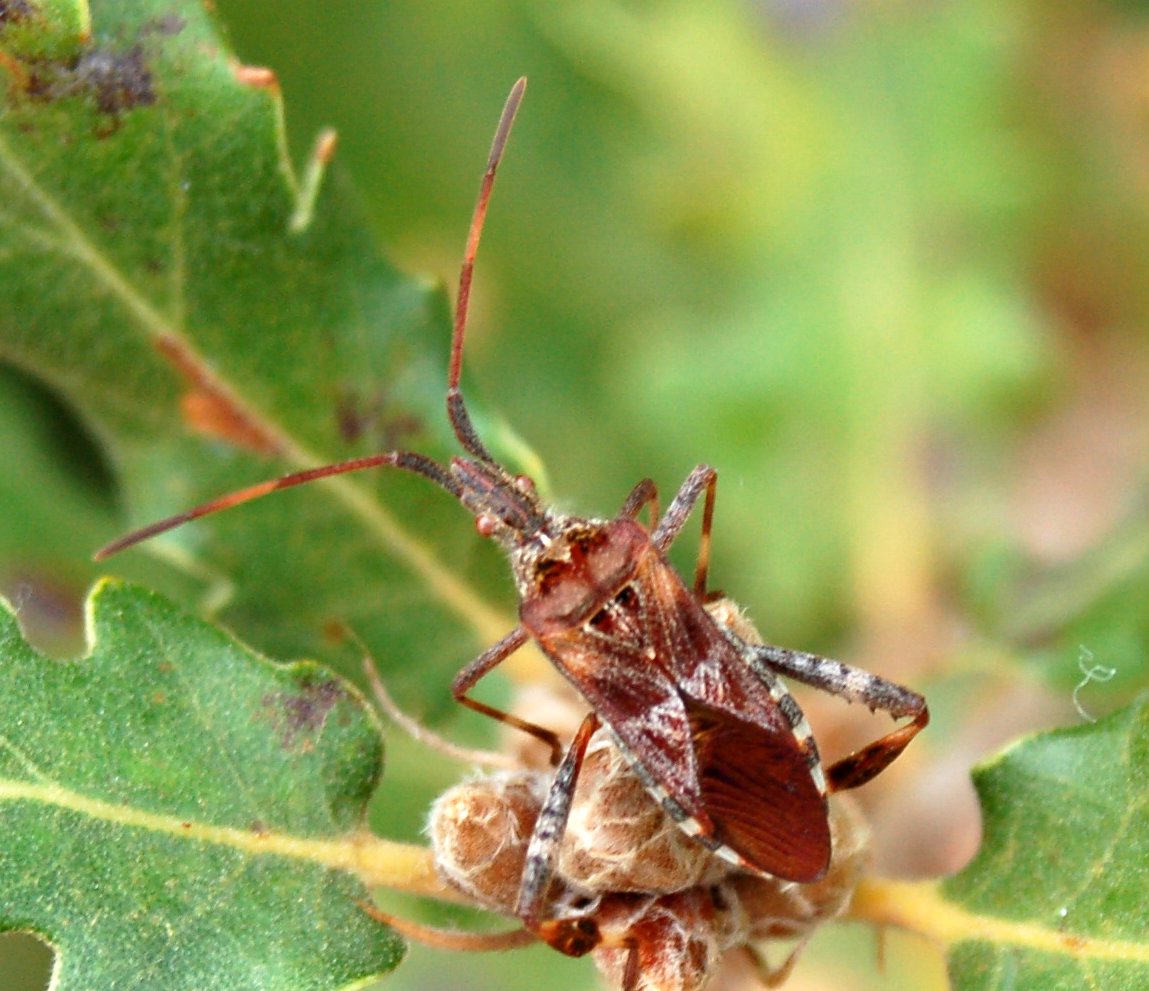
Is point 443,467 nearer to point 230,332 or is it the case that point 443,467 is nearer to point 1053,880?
point 230,332

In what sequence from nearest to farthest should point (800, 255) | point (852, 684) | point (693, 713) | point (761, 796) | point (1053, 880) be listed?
point (1053, 880)
point (761, 796)
point (693, 713)
point (852, 684)
point (800, 255)

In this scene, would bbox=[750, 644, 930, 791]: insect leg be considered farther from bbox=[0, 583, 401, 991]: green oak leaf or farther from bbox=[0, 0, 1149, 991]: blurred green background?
bbox=[0, 0, 1149, 991]: blurred green background

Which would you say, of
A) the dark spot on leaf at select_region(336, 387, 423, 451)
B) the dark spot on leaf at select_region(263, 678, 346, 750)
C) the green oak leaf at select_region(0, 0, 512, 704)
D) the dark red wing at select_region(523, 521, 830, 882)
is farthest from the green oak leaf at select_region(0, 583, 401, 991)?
the dark spot on leaf at select_region(336, 387, 423, 451)

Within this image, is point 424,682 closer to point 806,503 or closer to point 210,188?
point 210,188

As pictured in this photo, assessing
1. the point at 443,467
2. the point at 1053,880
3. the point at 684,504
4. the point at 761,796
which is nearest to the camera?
the point at 1053,880

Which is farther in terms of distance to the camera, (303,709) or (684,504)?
(684,504)

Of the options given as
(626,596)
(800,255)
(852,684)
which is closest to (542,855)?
(626,596)

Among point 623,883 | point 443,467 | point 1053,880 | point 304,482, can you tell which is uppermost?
point 443,467

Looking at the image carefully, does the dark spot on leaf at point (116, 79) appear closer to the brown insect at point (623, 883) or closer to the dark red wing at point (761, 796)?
the brown insect at point (623, 883)
